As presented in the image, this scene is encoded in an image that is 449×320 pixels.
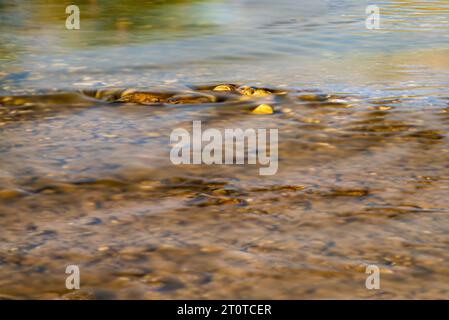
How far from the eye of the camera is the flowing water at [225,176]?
2326 millimetres

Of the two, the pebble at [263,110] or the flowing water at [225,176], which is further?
the pebble at [263,110]

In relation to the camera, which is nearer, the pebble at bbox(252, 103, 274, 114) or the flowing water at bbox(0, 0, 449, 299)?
the flowing water at bbox(0, 0, 449, 299)

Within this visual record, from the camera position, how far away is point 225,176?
10.7ft

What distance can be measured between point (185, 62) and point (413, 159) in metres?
2.79

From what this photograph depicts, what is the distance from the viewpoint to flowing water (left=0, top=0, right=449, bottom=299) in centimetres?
233

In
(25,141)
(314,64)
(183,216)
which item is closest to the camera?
(183,216)

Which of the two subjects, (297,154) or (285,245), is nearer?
(285,245)

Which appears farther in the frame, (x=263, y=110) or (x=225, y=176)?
(x=263, y=110)

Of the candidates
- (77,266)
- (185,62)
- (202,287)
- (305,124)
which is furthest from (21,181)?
(185,62)

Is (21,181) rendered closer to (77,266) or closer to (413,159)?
(77,266)

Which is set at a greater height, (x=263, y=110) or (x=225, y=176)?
(x=263, y=110)

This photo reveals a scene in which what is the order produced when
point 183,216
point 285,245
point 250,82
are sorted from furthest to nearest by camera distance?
1. point 250,82
2. point 183,216
3. point 285,245

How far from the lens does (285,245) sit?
2512 millimetres

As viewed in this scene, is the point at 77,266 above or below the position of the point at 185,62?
below
